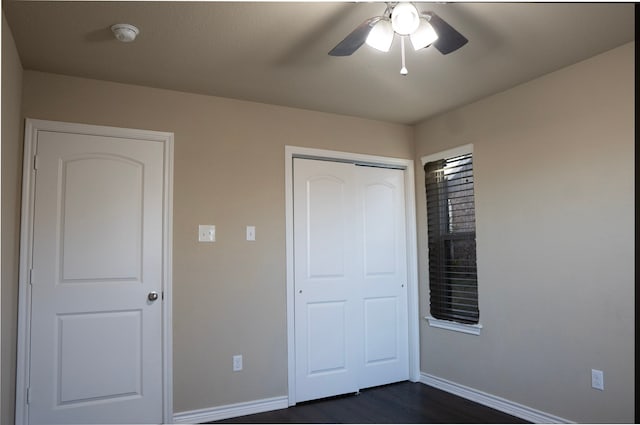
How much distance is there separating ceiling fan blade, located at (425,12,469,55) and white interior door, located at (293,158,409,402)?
1.82 meters

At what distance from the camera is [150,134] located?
3.28m

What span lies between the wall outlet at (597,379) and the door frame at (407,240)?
1584 millimetres

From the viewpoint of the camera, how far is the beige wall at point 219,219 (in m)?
3.22

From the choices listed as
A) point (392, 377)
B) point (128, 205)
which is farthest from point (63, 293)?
point (392, 377)

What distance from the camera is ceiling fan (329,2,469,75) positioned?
2.06 meters

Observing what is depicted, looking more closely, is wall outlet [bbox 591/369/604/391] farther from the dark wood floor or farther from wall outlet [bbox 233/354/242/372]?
wall outlet [bbox 233/354/242/372]

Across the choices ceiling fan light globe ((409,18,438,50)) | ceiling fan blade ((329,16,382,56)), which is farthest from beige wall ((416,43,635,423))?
ceiling fan blade ((329,16,382,56))

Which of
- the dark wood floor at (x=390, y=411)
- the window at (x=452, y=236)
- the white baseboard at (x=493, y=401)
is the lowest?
the dark wood floor at (x=390, y=411)

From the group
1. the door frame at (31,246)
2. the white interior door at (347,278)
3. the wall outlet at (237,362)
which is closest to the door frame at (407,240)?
the white interior door at (347,278)

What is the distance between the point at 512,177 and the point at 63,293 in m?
3.18

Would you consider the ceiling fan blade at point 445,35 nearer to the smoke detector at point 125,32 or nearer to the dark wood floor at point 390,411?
the smoke detector at point 125,32

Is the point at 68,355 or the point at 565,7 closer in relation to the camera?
the point at 565,7

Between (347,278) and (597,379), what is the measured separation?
6.24 ft

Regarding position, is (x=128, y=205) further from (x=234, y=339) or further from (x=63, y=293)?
(x=234, y=339)
